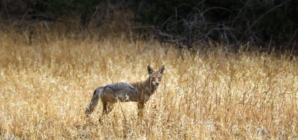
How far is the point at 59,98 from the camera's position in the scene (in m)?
7.28

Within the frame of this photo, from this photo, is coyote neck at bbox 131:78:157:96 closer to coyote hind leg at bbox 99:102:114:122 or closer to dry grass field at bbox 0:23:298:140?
dry grass field at bbox 0:23:298:140

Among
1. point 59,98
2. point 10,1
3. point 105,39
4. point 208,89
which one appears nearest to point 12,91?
point 59,98

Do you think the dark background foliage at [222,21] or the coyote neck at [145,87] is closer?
the coyote neck at [145,87]

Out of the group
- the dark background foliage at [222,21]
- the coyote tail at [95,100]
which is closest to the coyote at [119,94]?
→ the coyote tail at [95,100]

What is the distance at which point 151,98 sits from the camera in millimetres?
7199

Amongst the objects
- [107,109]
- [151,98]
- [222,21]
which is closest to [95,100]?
[107,109]

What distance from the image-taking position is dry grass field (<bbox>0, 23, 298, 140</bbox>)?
5727 millimetres

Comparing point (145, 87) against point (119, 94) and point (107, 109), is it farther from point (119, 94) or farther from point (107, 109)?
point (107, 109)

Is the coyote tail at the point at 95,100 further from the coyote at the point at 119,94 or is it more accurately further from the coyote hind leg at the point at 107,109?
the coyote hind leg at the point at 107,109

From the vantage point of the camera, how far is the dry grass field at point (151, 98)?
573cm

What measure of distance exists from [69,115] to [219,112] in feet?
6.07

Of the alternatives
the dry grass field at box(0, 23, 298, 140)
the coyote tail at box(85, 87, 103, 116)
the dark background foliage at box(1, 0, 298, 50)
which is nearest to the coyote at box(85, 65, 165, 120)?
the coyote tail at box(85, 87, 103, 116)

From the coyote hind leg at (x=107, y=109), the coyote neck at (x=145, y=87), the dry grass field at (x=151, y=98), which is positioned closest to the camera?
the dry grass field at (x=151, y=98)

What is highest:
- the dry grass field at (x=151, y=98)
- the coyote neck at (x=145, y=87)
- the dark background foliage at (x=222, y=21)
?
the dark background foliage at (x=222, y=21)
